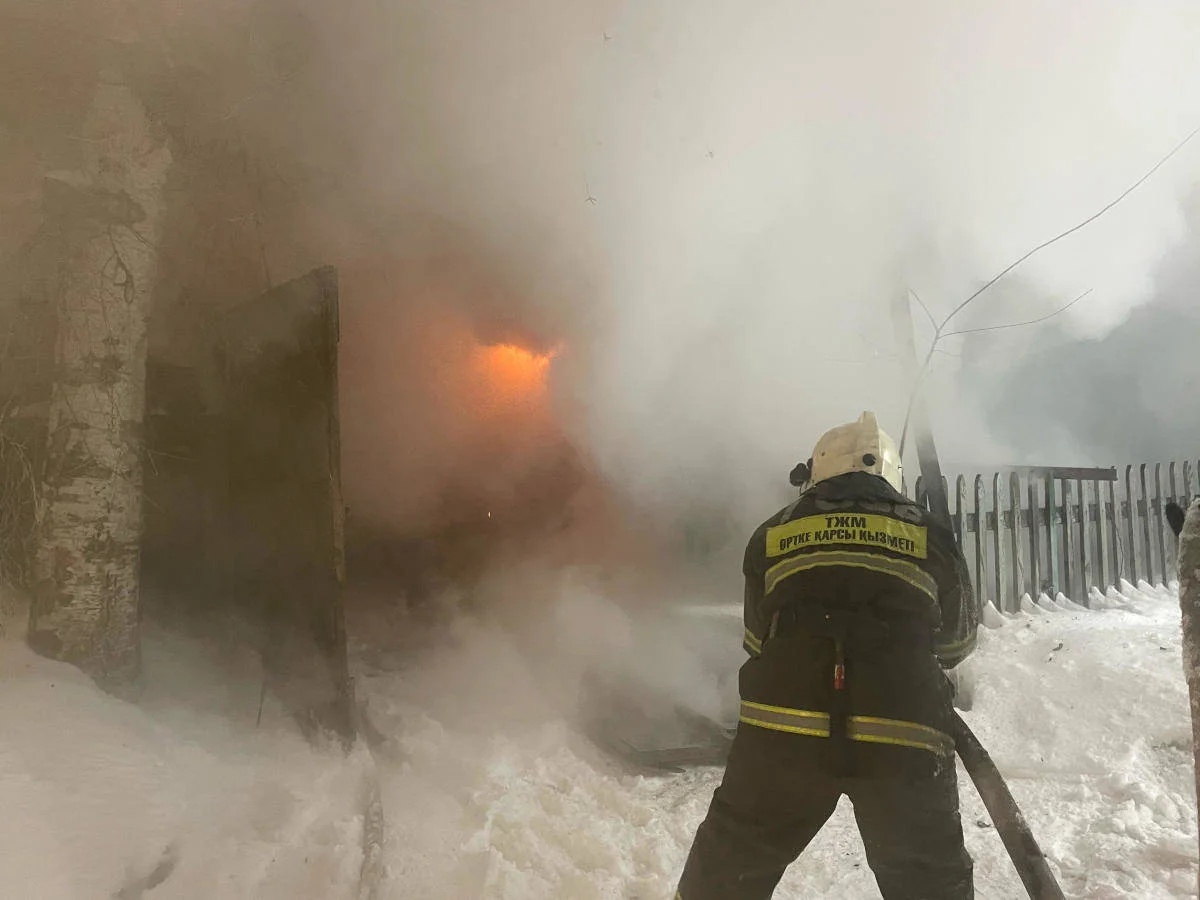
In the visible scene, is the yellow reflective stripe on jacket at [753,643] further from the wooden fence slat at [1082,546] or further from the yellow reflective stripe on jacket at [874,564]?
the wooden fence slat at [1082,546]

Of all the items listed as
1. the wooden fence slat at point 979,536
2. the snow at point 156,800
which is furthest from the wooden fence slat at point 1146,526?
the snow at point 156,800

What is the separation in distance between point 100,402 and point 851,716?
346 cm

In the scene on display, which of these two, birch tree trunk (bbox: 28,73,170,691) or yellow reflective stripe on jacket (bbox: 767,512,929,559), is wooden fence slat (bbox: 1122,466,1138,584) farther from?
birch tree trunk (bbox: 28,73,170,691)

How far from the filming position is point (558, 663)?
17.7ft

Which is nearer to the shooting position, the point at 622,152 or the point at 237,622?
the point at 237,622

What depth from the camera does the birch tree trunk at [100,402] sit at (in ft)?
10.2

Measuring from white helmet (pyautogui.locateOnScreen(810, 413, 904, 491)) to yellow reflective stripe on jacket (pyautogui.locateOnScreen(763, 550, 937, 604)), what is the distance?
0.38 m

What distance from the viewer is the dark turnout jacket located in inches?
78.3

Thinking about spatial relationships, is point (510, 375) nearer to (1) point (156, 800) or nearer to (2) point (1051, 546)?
(2) point (1051, 546)

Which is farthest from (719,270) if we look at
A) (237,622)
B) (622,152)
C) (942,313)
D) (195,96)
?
(237,622)

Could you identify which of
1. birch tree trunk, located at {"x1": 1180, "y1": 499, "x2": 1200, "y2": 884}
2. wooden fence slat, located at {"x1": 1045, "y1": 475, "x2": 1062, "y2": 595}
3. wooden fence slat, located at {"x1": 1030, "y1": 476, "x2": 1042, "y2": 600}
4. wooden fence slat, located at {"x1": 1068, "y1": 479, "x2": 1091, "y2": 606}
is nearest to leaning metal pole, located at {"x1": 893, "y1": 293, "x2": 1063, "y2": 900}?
birch tree trunk, located at {"x1": 1180, "y1": 499, "x2": 1200, "y2": 884}

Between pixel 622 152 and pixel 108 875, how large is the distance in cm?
539

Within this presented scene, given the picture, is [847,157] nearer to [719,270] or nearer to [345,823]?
[719,270]

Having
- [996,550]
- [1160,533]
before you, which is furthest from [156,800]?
[1160,533]
